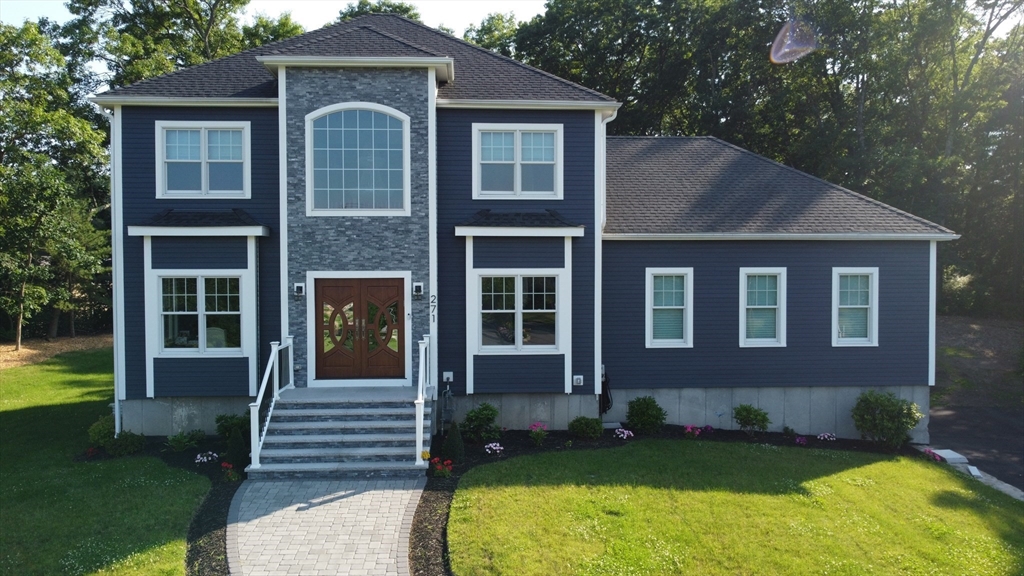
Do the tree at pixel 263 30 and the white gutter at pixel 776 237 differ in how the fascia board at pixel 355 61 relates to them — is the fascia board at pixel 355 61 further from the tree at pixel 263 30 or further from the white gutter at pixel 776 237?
the tree at pixel 263 30

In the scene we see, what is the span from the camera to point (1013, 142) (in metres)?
30.0

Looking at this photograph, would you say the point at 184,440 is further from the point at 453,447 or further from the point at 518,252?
the point at 518,252

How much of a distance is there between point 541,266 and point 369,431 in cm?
469

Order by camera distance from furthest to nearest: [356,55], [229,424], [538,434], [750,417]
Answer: [750,417]
[229,424]
[538,434]
[356,55]

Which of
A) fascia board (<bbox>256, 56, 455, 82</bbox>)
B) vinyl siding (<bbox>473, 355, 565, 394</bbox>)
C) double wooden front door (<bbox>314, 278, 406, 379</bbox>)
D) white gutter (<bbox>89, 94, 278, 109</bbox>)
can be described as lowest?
vinyl siding (<bbox>473, 355, 565, 394</bbox>)

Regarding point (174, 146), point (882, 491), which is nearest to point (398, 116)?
point (174, 146)

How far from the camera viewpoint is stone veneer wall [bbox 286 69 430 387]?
42.1 feet

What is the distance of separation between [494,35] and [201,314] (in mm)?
30247

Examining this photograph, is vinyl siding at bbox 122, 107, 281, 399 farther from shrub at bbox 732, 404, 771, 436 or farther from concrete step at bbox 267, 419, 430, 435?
shrub at bbox 732, 404, 771, 436

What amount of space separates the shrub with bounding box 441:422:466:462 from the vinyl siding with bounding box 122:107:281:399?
14.9 ft

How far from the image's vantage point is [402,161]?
13039 mm

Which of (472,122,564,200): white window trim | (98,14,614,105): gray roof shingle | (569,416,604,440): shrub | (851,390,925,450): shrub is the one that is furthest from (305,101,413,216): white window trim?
(851,390,925,450): shrub

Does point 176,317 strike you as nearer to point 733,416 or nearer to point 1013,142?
point 733,416

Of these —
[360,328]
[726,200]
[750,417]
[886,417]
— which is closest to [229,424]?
[360,328]
